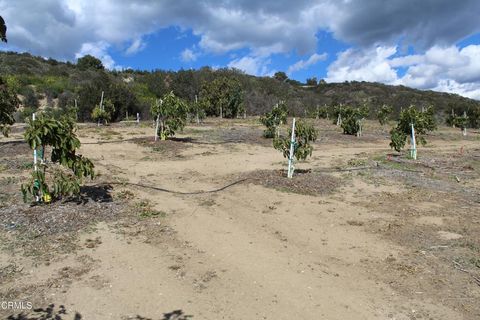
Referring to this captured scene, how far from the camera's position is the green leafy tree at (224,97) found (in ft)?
128

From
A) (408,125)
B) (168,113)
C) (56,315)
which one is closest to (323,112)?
(408,125)

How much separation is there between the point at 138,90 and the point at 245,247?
148ft

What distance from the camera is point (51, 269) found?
575 centimetres

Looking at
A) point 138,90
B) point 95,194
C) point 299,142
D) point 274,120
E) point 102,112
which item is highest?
point 138,90

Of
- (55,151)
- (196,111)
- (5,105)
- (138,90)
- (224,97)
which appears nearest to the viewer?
(55,151)

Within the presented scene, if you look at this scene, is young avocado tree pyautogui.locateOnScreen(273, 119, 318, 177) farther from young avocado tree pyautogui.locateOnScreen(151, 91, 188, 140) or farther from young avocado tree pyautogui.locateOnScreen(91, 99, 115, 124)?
young avocado tree pyautogui.locateOnScreen(91, 99, 115, 124)

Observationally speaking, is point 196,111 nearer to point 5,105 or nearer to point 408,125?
point 408,125

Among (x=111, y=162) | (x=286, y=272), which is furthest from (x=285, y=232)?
(x=111, y=162)

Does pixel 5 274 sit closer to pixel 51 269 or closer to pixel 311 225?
pixel 51 269

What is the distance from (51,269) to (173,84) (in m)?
46.0

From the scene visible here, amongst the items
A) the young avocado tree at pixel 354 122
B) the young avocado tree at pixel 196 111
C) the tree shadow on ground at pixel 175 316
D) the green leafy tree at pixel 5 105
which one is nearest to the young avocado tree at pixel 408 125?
the young avocado tree at pixel 354 122

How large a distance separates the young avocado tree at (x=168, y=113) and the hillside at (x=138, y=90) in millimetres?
16707

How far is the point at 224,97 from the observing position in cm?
3912

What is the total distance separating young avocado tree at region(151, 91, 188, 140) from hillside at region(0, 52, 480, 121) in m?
16.7
